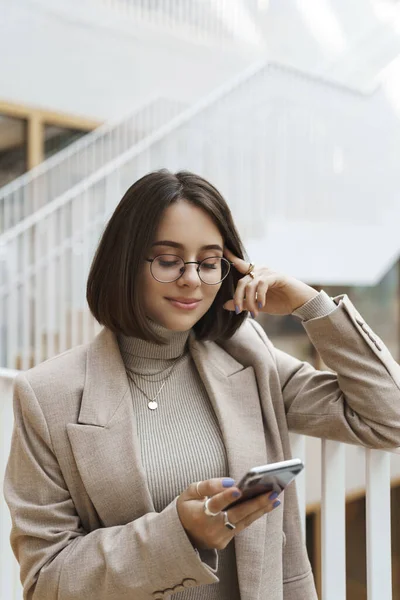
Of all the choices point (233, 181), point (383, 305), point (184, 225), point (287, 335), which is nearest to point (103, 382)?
point (184, 225)

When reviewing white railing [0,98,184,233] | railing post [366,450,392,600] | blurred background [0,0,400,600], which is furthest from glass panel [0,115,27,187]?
railing post [366,450,392,600]

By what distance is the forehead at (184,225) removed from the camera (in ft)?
4.62

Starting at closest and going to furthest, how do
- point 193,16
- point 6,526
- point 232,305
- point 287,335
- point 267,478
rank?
point 267,478
point 232,305
point 6,526
point 193,16
point 287,335

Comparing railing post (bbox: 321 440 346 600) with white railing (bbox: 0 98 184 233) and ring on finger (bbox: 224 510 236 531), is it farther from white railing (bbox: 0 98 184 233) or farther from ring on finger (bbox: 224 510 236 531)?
Result: white railing (bbox: 0 98 184 233)

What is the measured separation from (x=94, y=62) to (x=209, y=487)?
325 inches

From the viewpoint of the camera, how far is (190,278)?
1.41 metres

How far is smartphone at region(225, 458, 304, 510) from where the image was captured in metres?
1.06

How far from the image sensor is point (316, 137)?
6773mm

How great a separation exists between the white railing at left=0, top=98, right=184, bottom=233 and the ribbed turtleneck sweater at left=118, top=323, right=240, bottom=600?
6542mm

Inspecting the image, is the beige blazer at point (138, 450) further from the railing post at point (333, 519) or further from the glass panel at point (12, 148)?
the glass panel at point (12, 148)

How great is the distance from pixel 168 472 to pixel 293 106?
232 inches

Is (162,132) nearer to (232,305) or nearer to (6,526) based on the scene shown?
(6,526)

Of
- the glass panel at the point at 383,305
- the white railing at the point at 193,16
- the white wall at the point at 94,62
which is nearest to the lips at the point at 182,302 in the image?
the white wall at the point at 94,62

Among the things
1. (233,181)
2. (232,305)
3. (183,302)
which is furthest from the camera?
(233,181)
